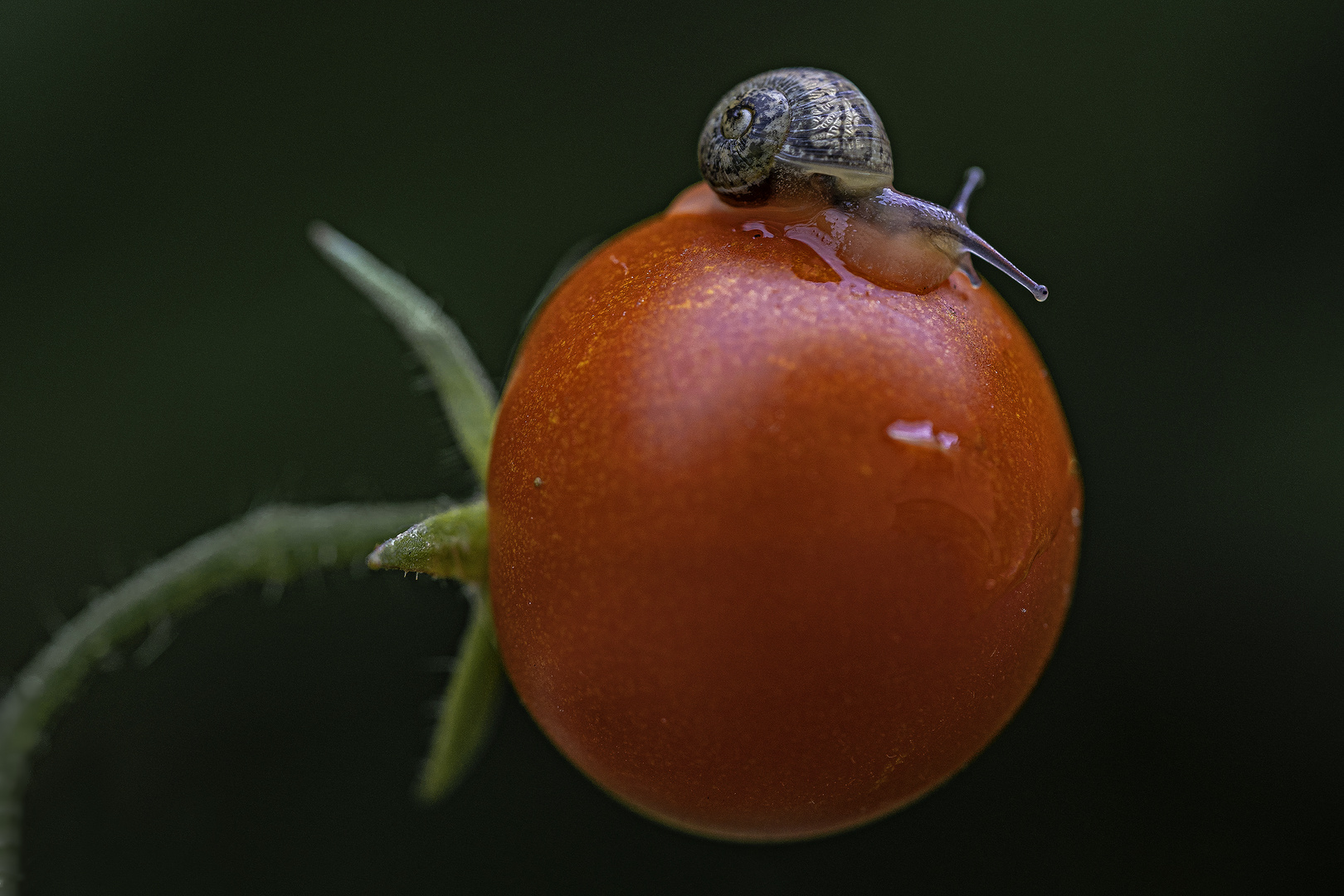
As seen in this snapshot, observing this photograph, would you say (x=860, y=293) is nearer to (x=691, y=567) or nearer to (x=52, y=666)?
(x=691, y=567)

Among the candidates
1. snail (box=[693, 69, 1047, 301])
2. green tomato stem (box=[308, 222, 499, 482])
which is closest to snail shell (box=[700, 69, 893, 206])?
snail (box=[693, 69, 1047, 301])

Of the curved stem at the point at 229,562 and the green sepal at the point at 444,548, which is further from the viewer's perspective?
the curved stem at the point at 229,562

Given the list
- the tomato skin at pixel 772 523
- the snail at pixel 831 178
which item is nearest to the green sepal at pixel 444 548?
the tomato skin at pixel 772 523

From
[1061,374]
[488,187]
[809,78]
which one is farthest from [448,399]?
[1061,374]

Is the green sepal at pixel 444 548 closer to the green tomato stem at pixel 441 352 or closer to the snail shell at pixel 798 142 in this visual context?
the green tomato stem at pixel 441 352

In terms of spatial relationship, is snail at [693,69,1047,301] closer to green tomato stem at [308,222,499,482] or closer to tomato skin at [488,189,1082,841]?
tomato skin at [488,189,1082,841]

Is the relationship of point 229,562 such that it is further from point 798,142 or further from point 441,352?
point 798,142
